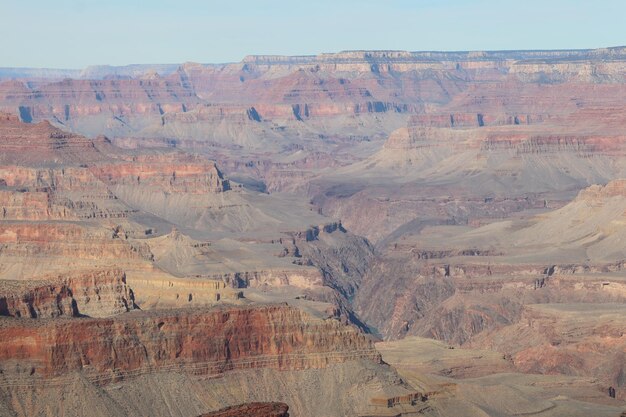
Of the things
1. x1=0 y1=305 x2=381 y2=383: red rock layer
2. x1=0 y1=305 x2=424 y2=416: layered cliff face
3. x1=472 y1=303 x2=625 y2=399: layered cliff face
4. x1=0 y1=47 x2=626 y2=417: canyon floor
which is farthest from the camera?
x1=472 y1=303 x2=625 y2=399: layered cliff face

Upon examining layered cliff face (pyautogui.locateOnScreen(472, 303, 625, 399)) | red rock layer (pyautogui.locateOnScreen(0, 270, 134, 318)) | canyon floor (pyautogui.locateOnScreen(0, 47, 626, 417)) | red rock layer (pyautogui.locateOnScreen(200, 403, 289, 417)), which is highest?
red rock layer (pyautogui.locateOnScreen(200, 403, 289, 417))

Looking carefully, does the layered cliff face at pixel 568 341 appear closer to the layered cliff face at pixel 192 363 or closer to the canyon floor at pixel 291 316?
the canyon floor at pixel 291 316

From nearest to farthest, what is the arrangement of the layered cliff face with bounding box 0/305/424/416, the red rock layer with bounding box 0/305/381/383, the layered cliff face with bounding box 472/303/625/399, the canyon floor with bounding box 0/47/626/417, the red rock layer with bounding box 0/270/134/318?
the layered cliff face with bounding box 0/305/424/416 < the red rock layer with bounding box 0/305/381/383 < the canyon floor with bounding box 0/47/626/417 < the red rock layer with bounding box 0/270/134/318 < the layered cliff face with bounding box 472/303/625/399

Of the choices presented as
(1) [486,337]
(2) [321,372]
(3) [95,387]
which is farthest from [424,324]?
(3) [95,387]

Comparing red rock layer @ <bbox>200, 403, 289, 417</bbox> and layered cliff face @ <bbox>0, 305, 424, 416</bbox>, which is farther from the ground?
red rock layer @ <bbox>200, 403, 289, 417</bbox>

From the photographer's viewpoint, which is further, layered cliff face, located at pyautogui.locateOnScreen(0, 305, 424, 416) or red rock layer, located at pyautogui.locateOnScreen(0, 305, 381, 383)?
red rock layer, located at pyautogui.locateOnScreen(0, 305, 381, 383)

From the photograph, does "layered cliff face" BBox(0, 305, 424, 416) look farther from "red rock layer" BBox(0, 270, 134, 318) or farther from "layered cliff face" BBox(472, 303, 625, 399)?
"layered cliff face" BBox(472, 303, 625, 399)

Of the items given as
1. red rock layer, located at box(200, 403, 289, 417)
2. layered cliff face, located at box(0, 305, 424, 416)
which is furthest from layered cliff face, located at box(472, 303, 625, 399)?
red rock layer, located at box(200, 403, 289, 417)

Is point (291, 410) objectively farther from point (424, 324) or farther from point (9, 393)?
point (424, 324)
